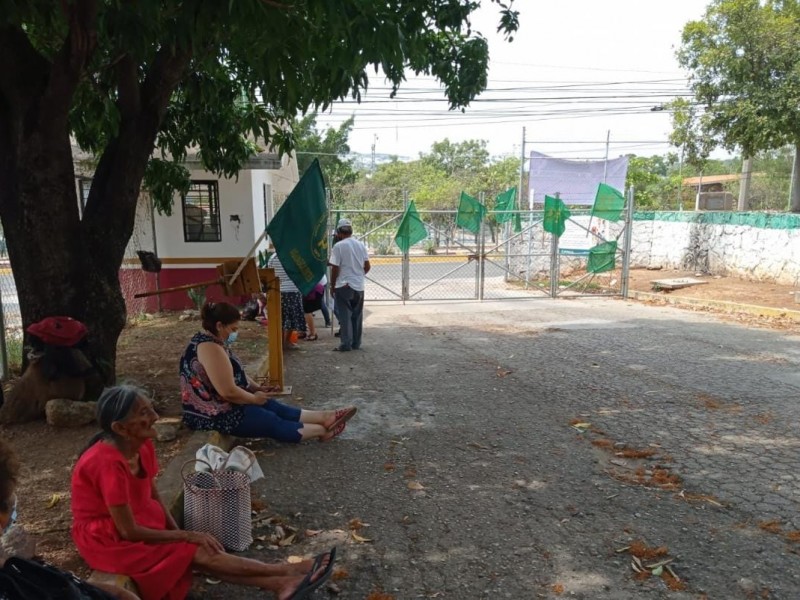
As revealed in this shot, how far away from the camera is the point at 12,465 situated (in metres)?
2.01

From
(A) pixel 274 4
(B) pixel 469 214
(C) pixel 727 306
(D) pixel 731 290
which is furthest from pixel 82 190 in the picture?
(D) pixel 731 290

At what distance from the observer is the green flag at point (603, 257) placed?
46.1 ft

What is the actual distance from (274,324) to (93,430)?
188cm

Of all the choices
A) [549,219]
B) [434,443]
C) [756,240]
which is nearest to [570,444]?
[434,443]

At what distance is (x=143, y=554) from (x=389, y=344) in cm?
637

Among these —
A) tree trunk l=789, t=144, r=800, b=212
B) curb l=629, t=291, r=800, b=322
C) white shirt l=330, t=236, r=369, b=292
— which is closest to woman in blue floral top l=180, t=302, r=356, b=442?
white shirt l=330, t=236, r=369, b=292

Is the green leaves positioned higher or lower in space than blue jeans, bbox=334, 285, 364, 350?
higher

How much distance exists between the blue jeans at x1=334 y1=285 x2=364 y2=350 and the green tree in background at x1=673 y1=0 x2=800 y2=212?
10.3 metres

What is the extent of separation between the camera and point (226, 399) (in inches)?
168

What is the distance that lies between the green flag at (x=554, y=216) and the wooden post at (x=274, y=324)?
9063mm

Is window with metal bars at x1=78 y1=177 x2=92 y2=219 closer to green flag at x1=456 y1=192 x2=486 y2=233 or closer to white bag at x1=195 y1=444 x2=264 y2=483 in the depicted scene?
white bag at x1=195 y1=444 x2=264 y2=483

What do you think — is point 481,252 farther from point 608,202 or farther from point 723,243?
point 723,243

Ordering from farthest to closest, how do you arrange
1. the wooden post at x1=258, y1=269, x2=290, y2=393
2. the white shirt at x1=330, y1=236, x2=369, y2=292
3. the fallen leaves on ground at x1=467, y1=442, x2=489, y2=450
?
the white shirt at x1=330, y1=236, x2=369, y2=292, the wooden post at x1=258, y1=269, x2=290, y2=393, the fallen leaves on ground at x1=467, y1=442, x2=489, y2=450

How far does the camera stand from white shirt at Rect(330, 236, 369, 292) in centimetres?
816
